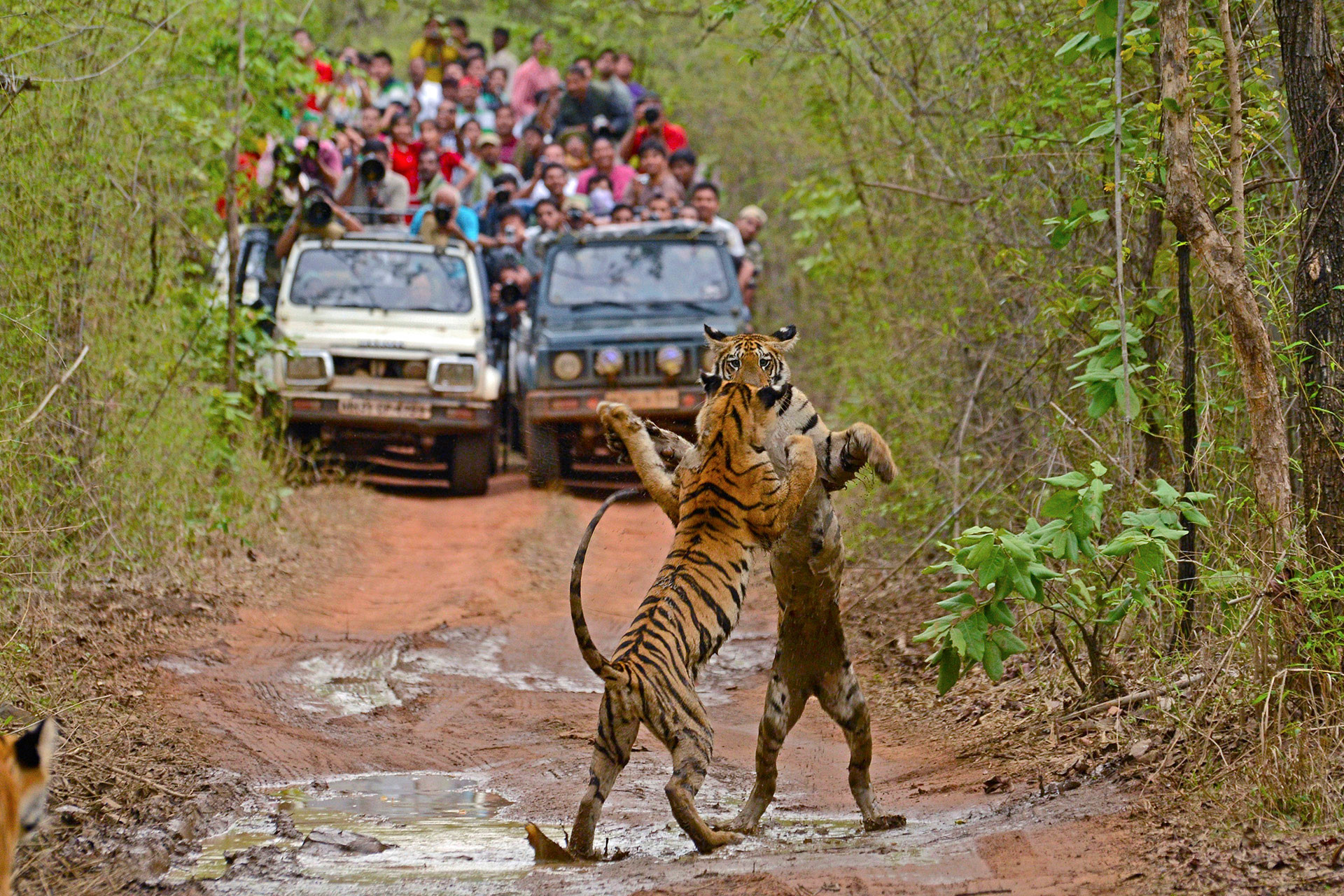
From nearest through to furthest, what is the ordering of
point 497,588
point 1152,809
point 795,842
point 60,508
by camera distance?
point 1152,809 → point 795,842 → point 60,508 → point 497,588

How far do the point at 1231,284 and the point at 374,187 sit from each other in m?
11.9

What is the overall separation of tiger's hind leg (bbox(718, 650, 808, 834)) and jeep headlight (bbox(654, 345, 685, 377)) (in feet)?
26.3

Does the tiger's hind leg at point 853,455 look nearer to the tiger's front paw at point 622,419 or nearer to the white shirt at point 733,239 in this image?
the tiger's front paw at point 622,419

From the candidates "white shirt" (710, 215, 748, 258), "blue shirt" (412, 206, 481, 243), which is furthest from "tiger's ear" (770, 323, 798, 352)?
"blue shirt" (412, 206, 481, 243)

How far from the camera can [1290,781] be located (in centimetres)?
438

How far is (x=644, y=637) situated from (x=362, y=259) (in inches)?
381

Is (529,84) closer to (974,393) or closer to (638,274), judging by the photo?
(638,274)

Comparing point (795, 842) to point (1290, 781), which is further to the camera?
point (795, 842)

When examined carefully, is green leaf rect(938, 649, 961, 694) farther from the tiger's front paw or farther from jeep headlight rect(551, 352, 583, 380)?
jeep headlight rect(551, 352, 583, 380)

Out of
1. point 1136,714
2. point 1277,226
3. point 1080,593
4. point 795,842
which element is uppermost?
point 1277,226

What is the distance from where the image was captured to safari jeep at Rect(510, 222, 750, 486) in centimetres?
1330

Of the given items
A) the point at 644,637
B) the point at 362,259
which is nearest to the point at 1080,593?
the point at 644,637

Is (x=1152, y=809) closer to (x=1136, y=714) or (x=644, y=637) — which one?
(x=1136, y=714)

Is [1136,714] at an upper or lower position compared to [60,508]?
lower
